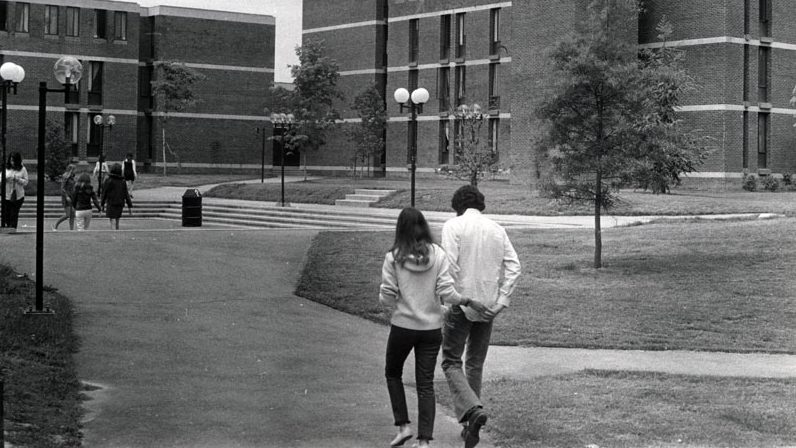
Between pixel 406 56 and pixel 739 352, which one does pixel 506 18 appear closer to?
pixel 406 56

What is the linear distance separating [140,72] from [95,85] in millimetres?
3292

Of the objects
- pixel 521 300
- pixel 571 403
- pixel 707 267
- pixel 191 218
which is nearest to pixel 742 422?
pixel 571 403

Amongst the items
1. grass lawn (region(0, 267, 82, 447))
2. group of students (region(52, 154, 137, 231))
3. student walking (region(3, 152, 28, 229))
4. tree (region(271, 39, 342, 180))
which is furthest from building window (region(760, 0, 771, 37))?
Result: grass lawn (region(0, 267, 82, 447))

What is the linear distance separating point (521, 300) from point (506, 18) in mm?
36097

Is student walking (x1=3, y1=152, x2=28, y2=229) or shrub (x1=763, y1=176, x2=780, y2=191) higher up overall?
shrub (x1=763, y1=176, x2=780, y2=191)

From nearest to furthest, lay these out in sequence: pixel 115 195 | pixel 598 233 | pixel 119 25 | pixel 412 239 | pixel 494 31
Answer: pixel 412 239 < pixel 598 233 < pixel 115 195 < pixel 494 31 < pixel 119 25

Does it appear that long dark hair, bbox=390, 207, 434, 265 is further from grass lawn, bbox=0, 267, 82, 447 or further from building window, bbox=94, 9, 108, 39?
building window, bbox=94, 9, 108, 39

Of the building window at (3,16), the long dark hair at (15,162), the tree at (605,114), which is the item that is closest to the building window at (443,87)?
the building window at (3,16)

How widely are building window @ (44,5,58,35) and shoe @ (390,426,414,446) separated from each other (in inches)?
2119

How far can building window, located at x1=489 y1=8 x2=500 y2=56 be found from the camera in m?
50.1

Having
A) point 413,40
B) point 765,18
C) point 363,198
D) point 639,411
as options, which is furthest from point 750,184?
point 639,411

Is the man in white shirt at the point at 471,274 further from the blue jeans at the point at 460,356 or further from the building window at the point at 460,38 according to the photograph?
the building window at the point at 460,38

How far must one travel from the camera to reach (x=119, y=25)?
5841cm

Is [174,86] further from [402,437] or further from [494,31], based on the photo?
[402,437]
